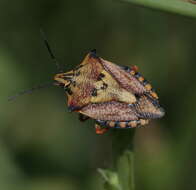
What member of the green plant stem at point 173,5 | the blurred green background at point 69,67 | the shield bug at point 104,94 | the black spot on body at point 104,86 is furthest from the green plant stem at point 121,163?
the blurred green background at point 69,67

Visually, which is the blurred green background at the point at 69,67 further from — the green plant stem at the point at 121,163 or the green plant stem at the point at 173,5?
the green plant stem at the point at 173,5

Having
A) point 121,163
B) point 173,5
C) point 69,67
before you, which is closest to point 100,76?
point 121,163

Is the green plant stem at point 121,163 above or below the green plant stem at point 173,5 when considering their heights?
below

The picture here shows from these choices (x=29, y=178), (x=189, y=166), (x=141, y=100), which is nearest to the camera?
(x=141, y=100)

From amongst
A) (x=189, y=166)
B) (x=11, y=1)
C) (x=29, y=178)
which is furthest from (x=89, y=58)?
(x=11, y=1)

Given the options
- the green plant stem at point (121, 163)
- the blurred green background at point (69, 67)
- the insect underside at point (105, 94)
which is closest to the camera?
the green plant stem at point (121, 163)

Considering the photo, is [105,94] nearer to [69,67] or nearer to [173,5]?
[173,5]

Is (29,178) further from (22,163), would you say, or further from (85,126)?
(85,126)
